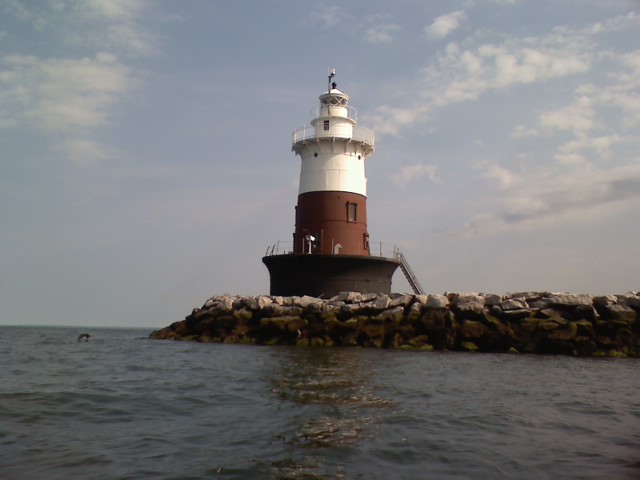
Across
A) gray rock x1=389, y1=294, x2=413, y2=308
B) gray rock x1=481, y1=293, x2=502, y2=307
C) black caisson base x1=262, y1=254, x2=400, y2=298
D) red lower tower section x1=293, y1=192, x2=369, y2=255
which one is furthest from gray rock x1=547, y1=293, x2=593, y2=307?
red lower tower section x1=293, y1=192, x2=369, y2=255

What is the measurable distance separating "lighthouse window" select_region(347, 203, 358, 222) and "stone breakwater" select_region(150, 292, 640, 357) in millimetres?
4758

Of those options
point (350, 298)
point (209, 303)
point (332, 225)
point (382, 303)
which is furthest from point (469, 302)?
point (209, 303)

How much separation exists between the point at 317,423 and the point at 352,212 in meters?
18.9

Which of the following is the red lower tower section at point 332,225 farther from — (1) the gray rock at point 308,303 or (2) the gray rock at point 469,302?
(2) the gray rock at point 469,302

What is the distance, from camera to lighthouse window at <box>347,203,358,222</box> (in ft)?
83.1

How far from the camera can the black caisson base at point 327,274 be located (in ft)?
78.7

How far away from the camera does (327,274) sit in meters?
24.1

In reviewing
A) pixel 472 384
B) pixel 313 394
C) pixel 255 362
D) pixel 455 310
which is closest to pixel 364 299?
pixel 455 310

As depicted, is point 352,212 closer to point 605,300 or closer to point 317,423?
point 605,300

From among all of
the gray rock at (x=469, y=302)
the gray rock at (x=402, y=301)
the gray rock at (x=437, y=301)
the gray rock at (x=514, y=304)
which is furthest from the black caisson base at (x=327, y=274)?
the gray rock at (x=514, y=304)

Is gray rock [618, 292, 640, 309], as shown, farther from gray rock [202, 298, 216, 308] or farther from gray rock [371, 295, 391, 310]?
gray rock [202, 298, 216, 308]

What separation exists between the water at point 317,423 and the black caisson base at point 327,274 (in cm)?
1105

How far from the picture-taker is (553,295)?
19891 mm

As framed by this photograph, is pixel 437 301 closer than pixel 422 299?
Yes
